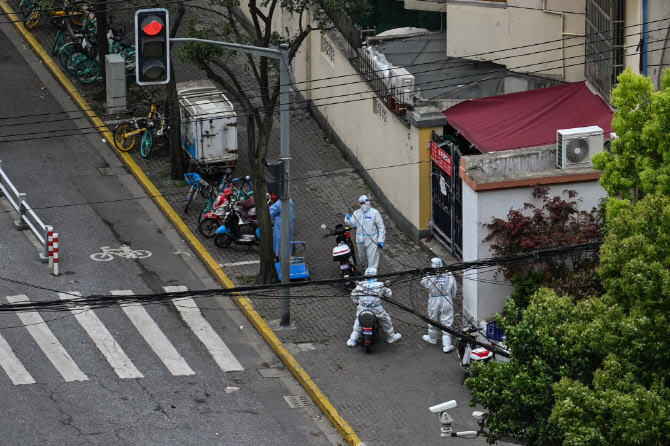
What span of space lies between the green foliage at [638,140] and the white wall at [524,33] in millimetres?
9401

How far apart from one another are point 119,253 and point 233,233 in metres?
2.24

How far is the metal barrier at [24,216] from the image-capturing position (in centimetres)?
2916

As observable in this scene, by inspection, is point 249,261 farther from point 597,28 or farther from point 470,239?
point 597,28

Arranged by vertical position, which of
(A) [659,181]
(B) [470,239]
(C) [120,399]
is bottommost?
(C) [120,399]

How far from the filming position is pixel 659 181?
19.9 m

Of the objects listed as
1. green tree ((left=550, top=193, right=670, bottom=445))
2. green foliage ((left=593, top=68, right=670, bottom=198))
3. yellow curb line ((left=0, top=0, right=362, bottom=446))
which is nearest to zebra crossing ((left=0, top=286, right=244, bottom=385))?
yellow curb line ((left=0, top=0, right=362, bottom=446))

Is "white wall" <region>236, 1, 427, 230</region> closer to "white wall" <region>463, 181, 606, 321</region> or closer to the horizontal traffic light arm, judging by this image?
"white wall" <region>463, 181, 606, 321</region>

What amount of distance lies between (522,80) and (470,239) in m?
6.47

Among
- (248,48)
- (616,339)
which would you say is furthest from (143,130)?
(616,339)

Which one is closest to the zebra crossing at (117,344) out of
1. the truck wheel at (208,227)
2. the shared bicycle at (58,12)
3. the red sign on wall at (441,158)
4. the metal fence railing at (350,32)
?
the truck wheel at (208,227)

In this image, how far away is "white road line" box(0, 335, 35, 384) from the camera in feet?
82.1

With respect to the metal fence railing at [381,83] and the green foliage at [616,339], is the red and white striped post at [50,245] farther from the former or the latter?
the green foliage at [616,339]

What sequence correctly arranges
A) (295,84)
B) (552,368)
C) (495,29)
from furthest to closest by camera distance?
(295,84)
(495,29)
(552,368)

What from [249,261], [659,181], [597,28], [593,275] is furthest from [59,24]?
[659,181]
